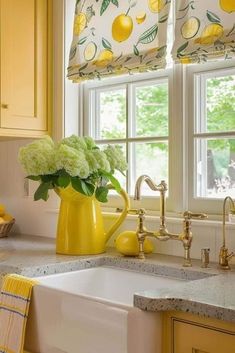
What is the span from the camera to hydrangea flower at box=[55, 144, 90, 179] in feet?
6.41

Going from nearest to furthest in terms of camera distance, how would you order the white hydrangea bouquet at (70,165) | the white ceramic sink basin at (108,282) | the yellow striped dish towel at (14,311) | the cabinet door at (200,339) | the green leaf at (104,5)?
the cabinet door at (200,339), the yellow striped dish towel at (14,311), the white ceramic sink basin at (108,282), the white hydrangea bouquet at (70,165), the green leaf at (104,5)

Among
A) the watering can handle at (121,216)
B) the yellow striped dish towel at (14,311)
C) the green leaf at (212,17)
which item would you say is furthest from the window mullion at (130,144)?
the yellow striped dish towel at (14,311)

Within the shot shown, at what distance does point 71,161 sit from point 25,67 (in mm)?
776

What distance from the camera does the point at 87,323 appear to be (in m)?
1.40

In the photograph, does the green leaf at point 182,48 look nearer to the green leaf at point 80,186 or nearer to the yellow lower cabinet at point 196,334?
the green leaf at point 80,186

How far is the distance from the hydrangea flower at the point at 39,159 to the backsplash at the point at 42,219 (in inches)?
18.1

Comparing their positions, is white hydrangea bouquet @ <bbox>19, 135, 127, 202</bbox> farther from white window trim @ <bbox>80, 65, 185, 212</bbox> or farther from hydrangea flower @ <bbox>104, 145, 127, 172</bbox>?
white window trim @ <bbox>80, 65, 185, 212</bbox>

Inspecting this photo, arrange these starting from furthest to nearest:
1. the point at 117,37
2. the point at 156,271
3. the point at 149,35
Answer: the point at 117,37 → the point at 149,35 → the point at 156,271

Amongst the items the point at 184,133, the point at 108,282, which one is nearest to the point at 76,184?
the point at 108,282

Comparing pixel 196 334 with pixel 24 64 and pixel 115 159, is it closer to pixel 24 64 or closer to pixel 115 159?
pixel 115 159

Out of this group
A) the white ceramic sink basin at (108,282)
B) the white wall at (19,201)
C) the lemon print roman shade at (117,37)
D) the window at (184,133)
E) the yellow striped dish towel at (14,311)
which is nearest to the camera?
the yellow striped dish towel at (14,311)

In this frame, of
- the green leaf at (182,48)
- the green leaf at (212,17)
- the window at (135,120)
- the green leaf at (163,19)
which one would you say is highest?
the green leaf at (163,19)

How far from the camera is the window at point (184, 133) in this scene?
2072 millimetres

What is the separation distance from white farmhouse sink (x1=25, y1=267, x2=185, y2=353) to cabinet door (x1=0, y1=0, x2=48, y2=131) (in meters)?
0.94
